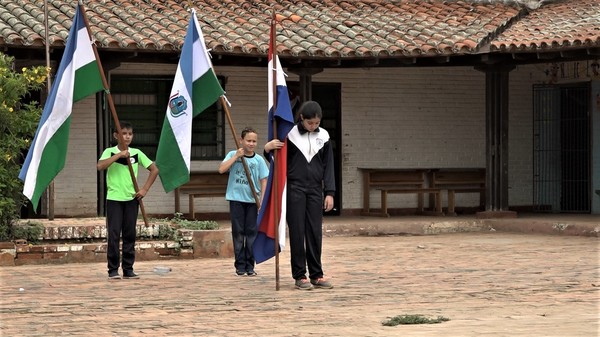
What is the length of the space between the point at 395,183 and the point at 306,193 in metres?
10.8

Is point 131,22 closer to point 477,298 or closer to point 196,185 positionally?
point 196,185

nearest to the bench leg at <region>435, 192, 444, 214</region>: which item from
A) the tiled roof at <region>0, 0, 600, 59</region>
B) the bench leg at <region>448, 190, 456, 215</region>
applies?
the bench leg at <region>448, 190, 456, 215</region>

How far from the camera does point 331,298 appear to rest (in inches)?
413

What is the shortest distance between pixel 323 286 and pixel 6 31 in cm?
820

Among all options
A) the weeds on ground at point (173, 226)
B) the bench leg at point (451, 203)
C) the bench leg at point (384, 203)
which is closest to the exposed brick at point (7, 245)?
the weeds on ground at point (173, 226)

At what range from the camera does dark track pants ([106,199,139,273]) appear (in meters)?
12.3

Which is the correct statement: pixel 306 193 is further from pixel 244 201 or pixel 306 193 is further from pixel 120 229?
pixel 120 229

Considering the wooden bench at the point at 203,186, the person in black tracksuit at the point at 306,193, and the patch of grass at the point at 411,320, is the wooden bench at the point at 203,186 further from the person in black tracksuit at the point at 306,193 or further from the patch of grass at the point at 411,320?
the patch of grass at the point at 411,320

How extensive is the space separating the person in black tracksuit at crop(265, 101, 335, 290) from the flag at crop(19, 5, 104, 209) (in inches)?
97.2

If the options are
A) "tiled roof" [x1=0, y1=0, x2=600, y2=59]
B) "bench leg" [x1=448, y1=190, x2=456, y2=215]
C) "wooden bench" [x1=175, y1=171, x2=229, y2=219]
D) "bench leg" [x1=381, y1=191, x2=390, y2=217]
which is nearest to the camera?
"tiled roof" [x1=0, y1=0, x2=600, y2=59]

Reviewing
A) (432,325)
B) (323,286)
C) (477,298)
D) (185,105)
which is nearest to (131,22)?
(185,105)

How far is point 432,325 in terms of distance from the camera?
28.5 ft

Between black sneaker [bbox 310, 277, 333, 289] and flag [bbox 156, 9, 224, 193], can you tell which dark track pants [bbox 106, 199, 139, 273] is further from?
black sneaker [bbox 310, 277, 333, 289]

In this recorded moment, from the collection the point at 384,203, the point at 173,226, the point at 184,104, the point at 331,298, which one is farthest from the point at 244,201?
the point at 384,203
